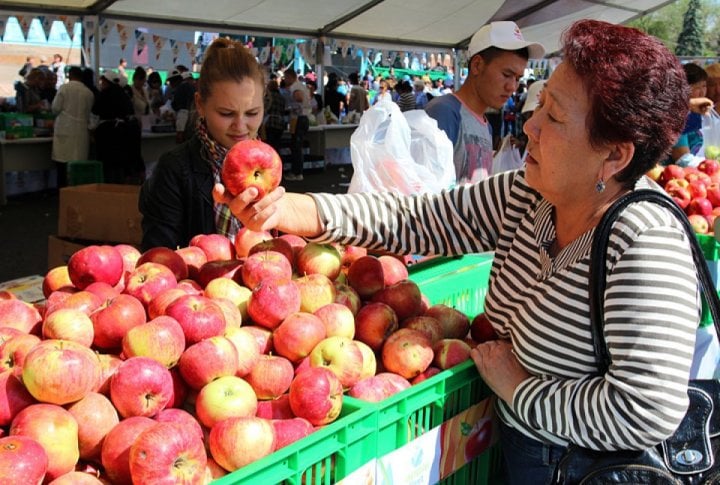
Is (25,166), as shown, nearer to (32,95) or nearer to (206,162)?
(32,95)

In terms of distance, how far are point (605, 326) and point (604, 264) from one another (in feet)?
0.43

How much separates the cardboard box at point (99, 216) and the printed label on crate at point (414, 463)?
334 centimetres

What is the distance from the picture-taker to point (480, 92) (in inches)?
157

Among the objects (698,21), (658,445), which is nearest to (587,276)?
(658,445)

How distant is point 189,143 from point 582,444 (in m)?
2.06

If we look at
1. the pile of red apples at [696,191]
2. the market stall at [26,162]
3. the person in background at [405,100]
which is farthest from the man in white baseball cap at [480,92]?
the person in background at [405,100]

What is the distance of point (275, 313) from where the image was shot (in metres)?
1.87

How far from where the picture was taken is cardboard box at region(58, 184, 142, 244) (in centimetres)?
454

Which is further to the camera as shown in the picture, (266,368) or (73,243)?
(73,243)

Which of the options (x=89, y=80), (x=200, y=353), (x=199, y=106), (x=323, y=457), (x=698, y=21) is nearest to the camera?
(x=323, y=457)

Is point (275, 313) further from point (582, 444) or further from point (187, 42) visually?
point (187, 42)

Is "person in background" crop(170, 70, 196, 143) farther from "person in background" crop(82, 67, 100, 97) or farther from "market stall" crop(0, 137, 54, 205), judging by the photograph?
"market stall" crop(0, 137, 54, 205)

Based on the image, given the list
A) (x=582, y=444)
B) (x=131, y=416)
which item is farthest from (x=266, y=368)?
(x=582, y=444)

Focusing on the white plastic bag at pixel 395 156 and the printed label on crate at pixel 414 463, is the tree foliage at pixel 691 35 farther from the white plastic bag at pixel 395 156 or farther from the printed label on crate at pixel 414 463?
the printed label on crate at pixel 414 463
